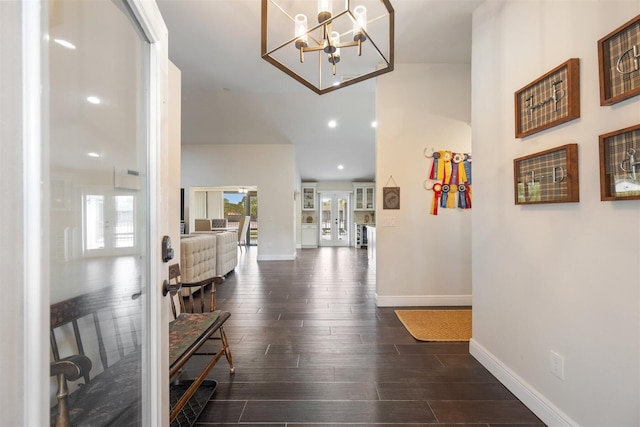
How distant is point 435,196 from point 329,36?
2.37 meters

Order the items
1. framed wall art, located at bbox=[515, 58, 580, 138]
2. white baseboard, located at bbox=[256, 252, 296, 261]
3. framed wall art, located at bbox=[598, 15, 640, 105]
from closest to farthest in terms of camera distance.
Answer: framed wall art, located at bbox=[598, 15, 640, 105], framed wall art, located at bbox=[515, 58, 580, 138], white baseboard, located at bbox=[256, 252, 296, 261]

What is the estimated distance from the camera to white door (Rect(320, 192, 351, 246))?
1045cm

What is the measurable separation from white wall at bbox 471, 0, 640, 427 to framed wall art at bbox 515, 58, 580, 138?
4 cm

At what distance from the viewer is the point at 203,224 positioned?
26.8ft

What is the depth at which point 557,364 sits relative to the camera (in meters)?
1.49

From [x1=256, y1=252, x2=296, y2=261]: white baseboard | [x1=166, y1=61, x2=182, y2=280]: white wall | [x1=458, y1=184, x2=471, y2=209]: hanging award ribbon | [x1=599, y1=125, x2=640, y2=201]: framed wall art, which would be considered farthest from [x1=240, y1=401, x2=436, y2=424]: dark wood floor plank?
[x1=256, y1=252, x2=296, y2=261]: white baseboard

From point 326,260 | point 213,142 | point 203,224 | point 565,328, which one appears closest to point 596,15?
point 565,328

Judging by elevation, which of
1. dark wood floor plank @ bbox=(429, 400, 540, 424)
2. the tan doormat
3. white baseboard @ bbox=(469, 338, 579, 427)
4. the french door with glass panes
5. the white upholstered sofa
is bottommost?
dark wood floor plank @ bbox=(429, 400, 540, 424)

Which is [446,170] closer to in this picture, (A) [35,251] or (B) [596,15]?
(B) [596,15]

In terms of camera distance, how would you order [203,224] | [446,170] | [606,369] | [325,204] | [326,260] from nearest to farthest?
[606,369] < [446,170] < [326,260] < [203,224] < [325,204]

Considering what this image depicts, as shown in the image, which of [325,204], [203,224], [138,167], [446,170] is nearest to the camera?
[138,167]

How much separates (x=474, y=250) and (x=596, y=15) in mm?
1555

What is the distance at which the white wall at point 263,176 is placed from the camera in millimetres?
7145

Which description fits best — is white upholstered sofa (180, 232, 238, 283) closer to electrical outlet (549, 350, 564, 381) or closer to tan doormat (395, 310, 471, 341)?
tan doormat (395, 310, 471, 341)
